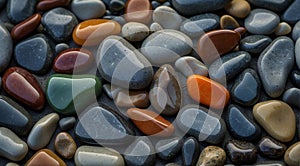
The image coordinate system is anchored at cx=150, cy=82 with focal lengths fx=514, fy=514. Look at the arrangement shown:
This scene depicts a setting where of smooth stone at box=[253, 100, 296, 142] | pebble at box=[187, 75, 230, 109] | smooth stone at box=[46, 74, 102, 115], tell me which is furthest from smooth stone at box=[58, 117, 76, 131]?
smooth stone at box=[253, 100, 296, 142]

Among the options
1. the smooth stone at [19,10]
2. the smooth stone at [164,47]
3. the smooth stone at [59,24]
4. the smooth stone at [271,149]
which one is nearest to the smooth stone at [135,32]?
the smooth stone at [164,47]

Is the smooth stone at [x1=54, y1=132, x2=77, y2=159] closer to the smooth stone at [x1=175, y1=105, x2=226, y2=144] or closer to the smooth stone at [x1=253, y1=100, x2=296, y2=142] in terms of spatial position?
the smooth stone at [x1=175, y1=105, x2=226, y2=144]

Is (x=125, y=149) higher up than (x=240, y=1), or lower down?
lower down

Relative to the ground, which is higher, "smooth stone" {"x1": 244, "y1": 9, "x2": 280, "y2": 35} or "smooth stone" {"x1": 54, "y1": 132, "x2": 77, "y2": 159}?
"smooth stone" {"x1": 244, "y1": 9, "x2": 280, "y2": 35}

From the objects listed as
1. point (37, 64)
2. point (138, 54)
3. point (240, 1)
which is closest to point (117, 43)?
point (138, 54)

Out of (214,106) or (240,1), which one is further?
(240,1)

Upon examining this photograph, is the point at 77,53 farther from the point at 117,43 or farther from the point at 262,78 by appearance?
the point at 262,78

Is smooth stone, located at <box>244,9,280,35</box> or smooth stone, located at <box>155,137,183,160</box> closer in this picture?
smooth stone, located at <box>155,137,183,160</box>
